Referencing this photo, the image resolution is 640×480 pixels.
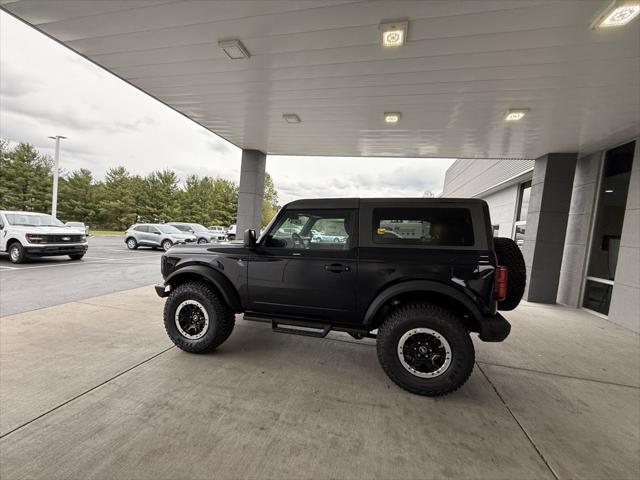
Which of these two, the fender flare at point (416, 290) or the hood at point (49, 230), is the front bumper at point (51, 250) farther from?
the fender flare at point (416, 290)

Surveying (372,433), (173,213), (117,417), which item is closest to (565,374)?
(372,433)

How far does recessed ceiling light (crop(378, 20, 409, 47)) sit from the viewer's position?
9.53 feet

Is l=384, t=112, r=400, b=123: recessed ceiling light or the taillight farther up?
l=384, t=112, r=400, b=123: recessed ceiling light

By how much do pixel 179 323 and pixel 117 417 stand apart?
130 centimetres

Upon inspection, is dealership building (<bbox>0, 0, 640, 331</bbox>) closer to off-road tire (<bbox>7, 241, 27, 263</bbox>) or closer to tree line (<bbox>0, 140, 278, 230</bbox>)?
off-road tire (<bbox>7, 241, 27, 263</bbox>)

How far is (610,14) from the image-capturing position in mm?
2604

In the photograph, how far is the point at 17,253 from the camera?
8.53 metres

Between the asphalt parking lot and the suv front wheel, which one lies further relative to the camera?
the suv front wheel

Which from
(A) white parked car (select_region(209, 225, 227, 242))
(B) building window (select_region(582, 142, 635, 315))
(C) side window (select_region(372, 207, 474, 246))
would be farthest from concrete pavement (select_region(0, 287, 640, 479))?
(A) white parked car (select_region(209, 225, 227, 242))

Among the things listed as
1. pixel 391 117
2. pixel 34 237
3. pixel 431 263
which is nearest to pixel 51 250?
pixel 34 237

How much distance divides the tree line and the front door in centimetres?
3601

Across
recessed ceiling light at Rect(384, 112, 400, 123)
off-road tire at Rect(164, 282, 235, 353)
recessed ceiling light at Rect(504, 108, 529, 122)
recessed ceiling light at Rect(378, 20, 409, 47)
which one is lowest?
off-road tire at Rect(164, 282, 235, 353)

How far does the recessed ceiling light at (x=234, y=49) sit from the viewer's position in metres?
3.37

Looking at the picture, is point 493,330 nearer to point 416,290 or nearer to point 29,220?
point 416,290
